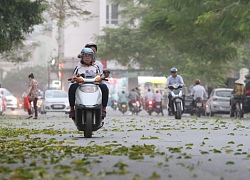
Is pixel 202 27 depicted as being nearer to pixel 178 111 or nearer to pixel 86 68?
pixel 178 111

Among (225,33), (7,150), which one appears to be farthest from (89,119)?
(225,33)

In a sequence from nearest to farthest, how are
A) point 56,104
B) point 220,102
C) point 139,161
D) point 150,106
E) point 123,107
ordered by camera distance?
point 139,161 → point 220,102 → point 56,104 → point 150,106 → point 123,107

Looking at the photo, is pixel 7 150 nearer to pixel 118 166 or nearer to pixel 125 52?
pixel 118 166

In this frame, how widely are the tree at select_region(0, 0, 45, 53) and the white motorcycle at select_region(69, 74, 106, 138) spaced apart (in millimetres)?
19582

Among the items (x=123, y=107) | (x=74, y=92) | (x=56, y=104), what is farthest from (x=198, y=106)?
(x=74, y=92)

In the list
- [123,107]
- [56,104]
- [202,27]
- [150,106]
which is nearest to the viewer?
[202,27]

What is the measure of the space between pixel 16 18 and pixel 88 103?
2078 centimetres

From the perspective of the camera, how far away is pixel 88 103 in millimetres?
16875

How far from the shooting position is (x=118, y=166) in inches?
403

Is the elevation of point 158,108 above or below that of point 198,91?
below

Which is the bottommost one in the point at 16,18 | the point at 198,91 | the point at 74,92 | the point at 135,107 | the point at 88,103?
the point at 135,107

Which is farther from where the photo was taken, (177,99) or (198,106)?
(198,106)

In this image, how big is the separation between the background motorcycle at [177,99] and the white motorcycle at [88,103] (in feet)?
45.9

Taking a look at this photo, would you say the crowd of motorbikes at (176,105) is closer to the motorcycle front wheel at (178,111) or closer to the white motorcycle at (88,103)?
the motorcycle front wheel at (178,111)
